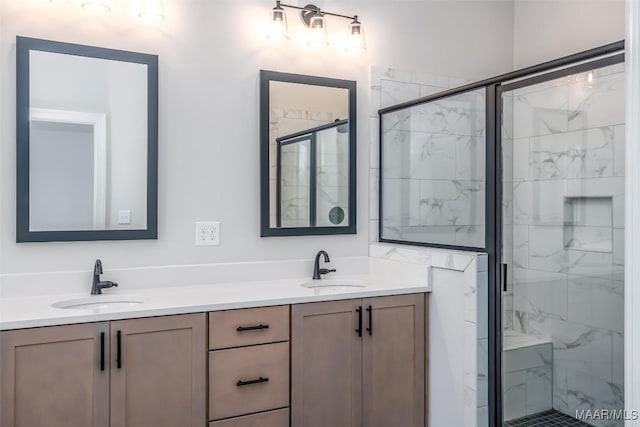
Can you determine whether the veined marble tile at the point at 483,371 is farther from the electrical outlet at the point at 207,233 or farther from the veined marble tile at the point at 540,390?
the electrical outlet at the point at 207,233

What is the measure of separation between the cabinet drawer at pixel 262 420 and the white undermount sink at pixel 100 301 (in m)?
0.61

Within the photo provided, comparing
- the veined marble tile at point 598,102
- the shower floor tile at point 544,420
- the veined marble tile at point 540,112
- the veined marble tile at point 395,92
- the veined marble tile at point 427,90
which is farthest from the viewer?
the veined marble tile at point 427,90

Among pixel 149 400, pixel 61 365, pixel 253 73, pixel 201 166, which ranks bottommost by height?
pixel 149 400

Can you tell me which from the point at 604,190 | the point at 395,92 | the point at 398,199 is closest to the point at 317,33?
the point at 395,92

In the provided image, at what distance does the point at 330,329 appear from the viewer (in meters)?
2.26

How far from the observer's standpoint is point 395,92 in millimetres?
2986

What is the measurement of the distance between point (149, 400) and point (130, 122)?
1.21 metres

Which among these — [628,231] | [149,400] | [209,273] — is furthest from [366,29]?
[149,400]

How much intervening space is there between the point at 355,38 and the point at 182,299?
1.69 m

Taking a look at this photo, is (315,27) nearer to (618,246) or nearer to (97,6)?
(97,6)

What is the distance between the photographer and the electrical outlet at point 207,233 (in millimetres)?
2485

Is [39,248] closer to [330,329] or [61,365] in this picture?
[61,365]

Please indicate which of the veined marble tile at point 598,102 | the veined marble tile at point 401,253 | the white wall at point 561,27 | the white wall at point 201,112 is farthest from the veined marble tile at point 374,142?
the white wall at point 561,27

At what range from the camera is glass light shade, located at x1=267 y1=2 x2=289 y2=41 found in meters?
2.58
